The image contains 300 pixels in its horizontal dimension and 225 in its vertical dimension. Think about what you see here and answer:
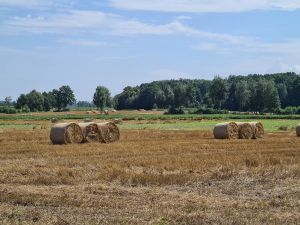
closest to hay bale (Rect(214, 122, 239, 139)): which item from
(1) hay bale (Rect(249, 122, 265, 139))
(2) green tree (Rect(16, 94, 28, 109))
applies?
(1) hay bale (Rect(249, 122, 265, 139))

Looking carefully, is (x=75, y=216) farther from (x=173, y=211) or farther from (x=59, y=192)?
(x=59, y=192)

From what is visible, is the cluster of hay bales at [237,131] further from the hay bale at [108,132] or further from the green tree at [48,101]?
the green tree at [48,101]

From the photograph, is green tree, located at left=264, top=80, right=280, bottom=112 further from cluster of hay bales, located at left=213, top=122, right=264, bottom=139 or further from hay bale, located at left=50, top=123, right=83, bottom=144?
hay bale, located at left=50, top=123, right=83, bottom=144

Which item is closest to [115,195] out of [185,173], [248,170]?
[185,173]

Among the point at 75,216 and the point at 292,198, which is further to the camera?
the point at 292,198

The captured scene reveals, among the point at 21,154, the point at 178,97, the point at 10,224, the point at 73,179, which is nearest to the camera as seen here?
the point at 10,224

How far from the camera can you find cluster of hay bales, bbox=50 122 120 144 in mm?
30031

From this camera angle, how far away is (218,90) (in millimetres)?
133125

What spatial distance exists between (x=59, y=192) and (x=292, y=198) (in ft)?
17.3

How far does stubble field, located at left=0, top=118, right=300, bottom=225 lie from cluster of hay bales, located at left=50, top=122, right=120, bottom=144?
19.4ft

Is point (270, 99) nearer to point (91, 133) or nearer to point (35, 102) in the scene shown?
point (35, 102)

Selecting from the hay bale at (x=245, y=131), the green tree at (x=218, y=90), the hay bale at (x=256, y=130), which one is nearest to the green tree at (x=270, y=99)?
the green tree at (x=218, y=90)

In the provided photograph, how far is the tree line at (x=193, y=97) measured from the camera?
13188 cm

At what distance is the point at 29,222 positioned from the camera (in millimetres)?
9516
